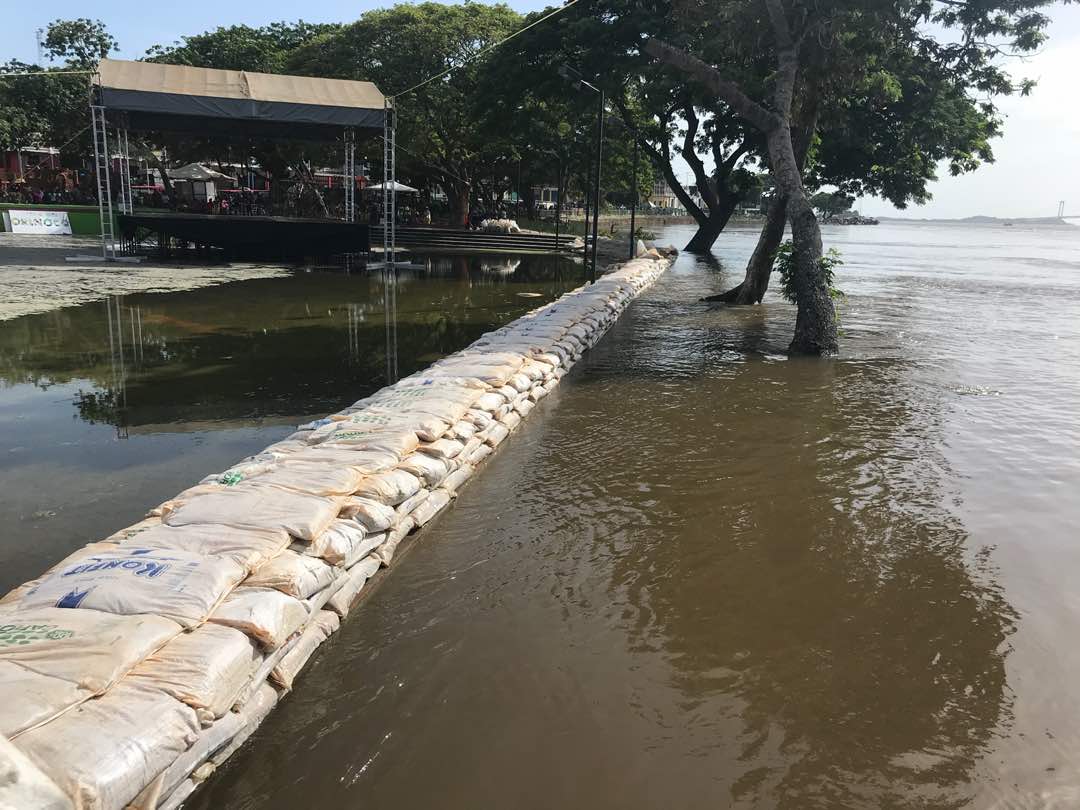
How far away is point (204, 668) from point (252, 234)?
18.4 metres

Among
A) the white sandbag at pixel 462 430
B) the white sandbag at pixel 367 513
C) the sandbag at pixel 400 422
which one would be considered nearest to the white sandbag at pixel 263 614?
the white sandbag at pixel 367 513

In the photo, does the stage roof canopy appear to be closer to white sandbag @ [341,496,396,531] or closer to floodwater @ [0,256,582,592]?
floodwater @ [0,256,582,592]

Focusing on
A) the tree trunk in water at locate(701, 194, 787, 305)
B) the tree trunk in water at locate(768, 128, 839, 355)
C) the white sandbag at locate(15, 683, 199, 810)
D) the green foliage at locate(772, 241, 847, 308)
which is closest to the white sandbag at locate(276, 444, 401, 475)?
the white sandbag at locate(15, 683, 199, 810)

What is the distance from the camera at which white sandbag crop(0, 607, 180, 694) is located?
7.34 feet

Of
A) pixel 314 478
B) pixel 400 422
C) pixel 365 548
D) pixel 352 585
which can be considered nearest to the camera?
pixel 352 585

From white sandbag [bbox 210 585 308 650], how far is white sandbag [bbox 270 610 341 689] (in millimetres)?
93

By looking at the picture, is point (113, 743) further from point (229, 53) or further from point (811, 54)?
point (229, 53)

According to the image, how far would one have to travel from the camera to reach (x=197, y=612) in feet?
8.62


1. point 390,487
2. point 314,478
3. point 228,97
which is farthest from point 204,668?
point 228,97

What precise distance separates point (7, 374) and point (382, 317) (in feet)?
17.1

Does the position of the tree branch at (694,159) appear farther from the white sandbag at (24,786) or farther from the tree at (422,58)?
the white sandbag at (24,786)

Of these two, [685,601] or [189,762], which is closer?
[189,762]

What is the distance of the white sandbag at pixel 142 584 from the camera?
2600 millimetres

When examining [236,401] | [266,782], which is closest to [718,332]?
[236,401]
